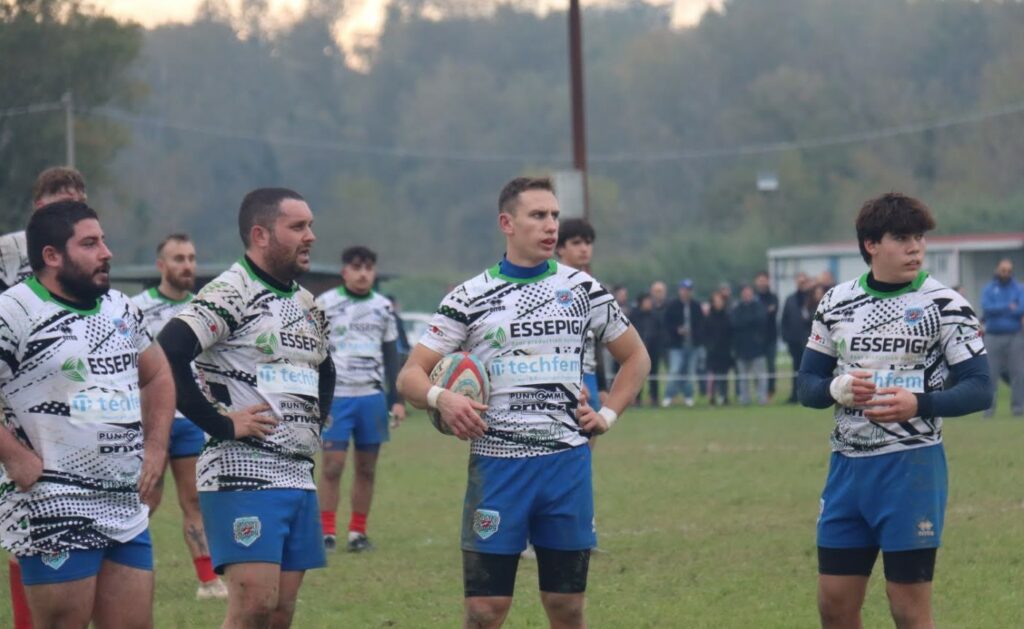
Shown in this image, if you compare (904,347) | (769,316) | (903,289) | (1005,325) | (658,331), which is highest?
(903,289)

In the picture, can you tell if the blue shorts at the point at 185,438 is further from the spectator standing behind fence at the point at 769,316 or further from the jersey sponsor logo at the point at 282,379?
the spectator standing behind fence at the point at 769,316

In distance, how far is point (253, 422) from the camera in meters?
6.76

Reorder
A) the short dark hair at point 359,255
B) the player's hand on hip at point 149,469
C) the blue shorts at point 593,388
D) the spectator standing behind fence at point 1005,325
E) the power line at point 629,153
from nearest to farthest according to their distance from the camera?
the player's hand on hip at point 149,469 → the blue shorts at point 593,388 → the short dark hair at point 359,255 → the spectator standing behind fence at point 1005,325 → the power line at point 629,153

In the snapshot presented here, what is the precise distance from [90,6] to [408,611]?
1078 inches

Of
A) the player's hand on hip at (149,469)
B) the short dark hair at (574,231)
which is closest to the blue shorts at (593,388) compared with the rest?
the short dark hair at (574,231)

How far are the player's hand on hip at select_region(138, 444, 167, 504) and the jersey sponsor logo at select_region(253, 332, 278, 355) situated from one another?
66cm

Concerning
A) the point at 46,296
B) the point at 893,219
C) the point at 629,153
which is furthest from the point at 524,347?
the point at 629,153

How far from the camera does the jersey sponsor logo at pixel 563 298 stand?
694 cm

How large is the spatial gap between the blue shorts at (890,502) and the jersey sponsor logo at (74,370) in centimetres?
328

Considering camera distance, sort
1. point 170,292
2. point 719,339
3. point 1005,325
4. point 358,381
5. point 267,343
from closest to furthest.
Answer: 1. point 267,343
2. point 170,292
3. point 358,381
4. point 1005,325
5. point 719,339

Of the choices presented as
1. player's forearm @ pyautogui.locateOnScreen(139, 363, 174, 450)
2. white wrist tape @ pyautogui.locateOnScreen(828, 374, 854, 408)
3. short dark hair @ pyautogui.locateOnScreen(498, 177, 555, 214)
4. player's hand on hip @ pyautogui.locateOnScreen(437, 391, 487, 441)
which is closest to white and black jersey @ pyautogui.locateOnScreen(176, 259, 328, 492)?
player's forearm @ pyautogui.locateOnScreen(139, 363, 174, 450)

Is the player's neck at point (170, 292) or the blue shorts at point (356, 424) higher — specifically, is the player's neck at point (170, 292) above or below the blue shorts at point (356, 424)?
above

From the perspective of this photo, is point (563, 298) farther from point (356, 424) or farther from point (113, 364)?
point (356, 424)

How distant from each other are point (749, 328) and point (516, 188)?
71.9ft
